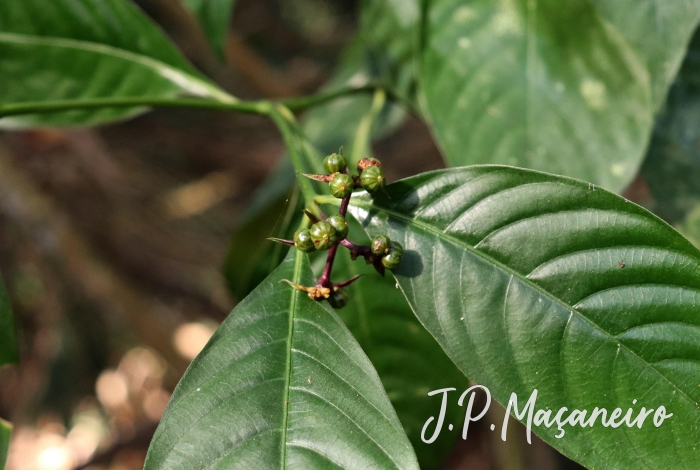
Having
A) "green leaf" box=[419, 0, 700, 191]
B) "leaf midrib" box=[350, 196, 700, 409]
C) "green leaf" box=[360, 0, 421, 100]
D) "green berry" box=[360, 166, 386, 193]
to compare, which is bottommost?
"leaf midrib" box=[350, 196, 700, 409]

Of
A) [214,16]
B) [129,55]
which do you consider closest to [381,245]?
[214,16]

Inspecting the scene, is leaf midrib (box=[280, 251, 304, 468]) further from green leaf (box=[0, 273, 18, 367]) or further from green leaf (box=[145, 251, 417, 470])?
green leaf (box=[0, 273, 18, 367])

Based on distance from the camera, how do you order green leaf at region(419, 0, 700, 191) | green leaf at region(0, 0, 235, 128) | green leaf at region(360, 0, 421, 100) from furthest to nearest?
green leaf at region(360, 0, 421, 100), green leaf at region(0, 0, 235, 128), green leaf at region(419, 0, 700, 191)

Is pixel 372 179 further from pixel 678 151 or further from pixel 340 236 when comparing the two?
pixel 678 151

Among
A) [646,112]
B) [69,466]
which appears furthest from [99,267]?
[646,112]

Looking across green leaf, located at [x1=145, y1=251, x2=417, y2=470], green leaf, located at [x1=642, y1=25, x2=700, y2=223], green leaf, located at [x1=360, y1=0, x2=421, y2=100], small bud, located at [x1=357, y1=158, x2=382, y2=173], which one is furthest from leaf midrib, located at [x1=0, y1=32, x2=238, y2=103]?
green leaf, located at [x1=642, y1=25, x2=700, y2=223]

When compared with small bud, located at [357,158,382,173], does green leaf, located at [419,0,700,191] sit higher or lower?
higher
